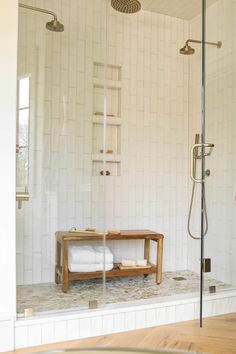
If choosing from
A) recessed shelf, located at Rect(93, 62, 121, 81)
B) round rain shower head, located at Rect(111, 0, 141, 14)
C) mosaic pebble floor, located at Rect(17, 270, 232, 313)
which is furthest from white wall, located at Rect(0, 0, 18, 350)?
round rain shower head, located at Rect(111, 0, 141, 14)

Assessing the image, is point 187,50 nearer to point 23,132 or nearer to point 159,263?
point 23,132

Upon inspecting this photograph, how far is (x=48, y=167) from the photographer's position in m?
3.01

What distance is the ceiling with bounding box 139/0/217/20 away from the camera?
342 cm

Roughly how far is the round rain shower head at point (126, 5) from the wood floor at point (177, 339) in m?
2.84

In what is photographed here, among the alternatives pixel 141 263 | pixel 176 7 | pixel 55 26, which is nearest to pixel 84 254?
pixel 141 263

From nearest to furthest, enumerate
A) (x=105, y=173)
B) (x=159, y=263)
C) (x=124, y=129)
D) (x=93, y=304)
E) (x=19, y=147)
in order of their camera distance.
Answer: (x=93, y=304) → (x=19, y=147) → (x=159, y=263) → (x=105, y=173) → (x=124, y=129)

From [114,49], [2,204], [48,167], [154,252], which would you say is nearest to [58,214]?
[48,167]

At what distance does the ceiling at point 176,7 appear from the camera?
3.42 meters

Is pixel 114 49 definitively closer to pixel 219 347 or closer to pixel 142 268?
pixel 142 268

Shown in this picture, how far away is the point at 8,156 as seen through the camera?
2.14m

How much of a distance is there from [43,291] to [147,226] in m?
1.44

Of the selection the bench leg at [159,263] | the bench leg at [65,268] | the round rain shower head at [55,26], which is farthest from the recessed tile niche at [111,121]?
the bench leg at [159,263]

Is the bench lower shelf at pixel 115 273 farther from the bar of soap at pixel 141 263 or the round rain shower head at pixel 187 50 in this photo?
the round rain shower head at pixel 187 50

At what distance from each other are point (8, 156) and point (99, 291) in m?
1.34
